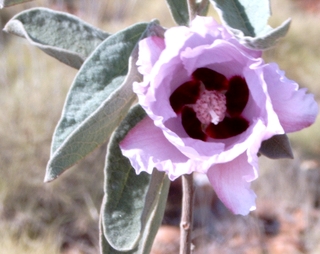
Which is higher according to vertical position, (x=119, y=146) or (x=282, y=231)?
(x=119, y=146)

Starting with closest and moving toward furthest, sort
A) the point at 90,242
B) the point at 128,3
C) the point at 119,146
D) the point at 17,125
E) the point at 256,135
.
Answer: the point at 256,135
the point at 119,146
the point at 90,242
the point at 17,125
the point at 128,3

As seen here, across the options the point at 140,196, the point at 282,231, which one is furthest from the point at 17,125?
the point at 140,196

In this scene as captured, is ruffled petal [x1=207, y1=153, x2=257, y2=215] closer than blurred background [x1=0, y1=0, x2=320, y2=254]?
Yes

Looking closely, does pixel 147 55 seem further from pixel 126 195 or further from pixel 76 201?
pixel 76 201

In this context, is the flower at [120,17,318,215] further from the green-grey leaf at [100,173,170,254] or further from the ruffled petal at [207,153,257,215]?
the green-grey leaf at [100,173,170,254]

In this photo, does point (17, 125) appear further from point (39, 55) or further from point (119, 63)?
point (119, 63)

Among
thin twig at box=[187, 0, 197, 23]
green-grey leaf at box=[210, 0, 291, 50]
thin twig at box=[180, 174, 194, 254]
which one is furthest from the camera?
thin twig at box=[180, 174, 194, 254]

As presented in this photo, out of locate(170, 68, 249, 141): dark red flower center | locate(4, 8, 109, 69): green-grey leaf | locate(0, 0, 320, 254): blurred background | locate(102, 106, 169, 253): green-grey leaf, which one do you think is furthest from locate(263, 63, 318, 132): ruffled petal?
locate(0, 0, 320, 254): blurred background
